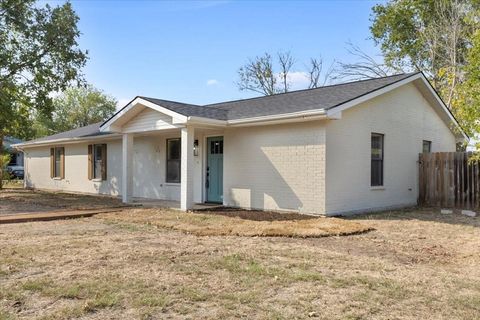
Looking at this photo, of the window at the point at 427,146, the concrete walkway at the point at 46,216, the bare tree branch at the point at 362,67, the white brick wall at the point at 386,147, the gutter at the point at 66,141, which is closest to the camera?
the concrete walkway at the point at 46,216

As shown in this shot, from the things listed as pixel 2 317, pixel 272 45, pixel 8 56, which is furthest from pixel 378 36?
pixel 2 317

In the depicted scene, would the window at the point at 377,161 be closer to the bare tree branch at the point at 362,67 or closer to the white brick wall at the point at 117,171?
the white brick wall at the point at 117,171

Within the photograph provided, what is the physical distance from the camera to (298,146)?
35.3ft

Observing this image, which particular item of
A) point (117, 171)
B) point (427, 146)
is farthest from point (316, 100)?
point (117, 171)

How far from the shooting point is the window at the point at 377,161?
12148mm

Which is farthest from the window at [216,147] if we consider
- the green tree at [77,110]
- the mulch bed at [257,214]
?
the green tree at [77,110]

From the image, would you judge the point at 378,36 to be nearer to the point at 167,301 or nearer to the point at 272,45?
the point at 272,45

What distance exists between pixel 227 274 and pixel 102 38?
44.3 feet

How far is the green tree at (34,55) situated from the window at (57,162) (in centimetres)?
235

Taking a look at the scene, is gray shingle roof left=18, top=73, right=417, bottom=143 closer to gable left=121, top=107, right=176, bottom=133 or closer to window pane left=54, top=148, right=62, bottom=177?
gable left=121, top=107, right=176, bottom=133

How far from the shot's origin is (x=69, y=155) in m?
20.1

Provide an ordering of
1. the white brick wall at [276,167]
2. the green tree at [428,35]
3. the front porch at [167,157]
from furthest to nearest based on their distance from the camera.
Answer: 1. the green tree at [428,35]
2. the front porch at [167,157]
3. the white brick wall at [276,167]

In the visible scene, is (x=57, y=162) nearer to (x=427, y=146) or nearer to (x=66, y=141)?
(x=66, y=141)

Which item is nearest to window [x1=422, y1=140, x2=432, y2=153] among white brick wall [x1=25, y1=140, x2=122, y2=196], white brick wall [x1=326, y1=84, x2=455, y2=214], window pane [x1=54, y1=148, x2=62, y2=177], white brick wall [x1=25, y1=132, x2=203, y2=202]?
white brick wall [x1=326, y1=84, x2=455, y2=214]
